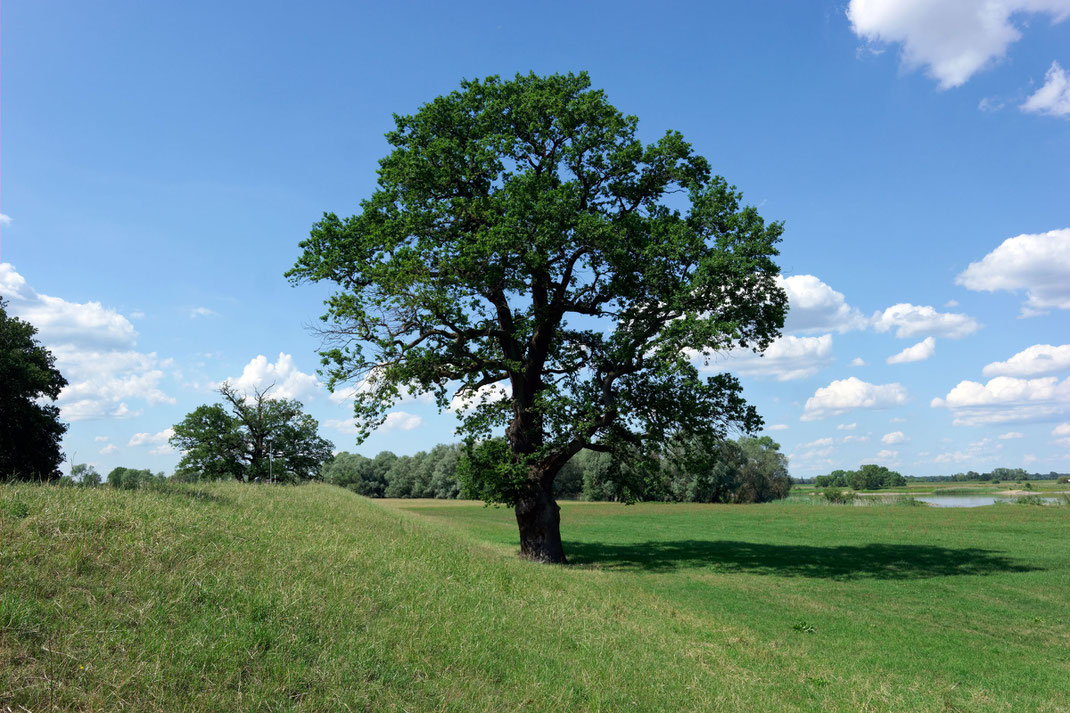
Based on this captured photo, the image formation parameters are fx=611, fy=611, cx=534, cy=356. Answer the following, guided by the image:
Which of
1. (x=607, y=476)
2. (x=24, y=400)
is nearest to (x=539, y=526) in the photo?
(x=607, y=476)

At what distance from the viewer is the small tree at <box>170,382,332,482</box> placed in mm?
64250

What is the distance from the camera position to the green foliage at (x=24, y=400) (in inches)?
1439

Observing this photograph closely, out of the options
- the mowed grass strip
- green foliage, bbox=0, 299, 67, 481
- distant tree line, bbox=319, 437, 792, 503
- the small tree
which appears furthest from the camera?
distant tree line, bbox=319, 437, 792, 503

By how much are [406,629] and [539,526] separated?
671 inches

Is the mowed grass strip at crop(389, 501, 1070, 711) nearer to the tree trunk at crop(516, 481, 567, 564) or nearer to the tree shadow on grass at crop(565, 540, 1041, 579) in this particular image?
the tree shadow on grass at crop(565, 540, 1041, 579)

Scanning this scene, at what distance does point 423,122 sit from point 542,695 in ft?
78.2

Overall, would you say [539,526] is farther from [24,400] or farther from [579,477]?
[579,477]

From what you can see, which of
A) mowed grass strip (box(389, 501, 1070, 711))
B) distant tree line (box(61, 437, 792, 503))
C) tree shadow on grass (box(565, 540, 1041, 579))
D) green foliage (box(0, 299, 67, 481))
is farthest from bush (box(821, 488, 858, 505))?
green foliage (box(0, 299, 67, 481))

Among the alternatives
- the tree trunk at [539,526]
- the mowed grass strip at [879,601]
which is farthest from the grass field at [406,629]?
the tree trunk at [539,526]

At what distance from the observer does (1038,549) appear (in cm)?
3103

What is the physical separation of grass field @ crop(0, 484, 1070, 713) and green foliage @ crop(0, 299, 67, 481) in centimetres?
2711

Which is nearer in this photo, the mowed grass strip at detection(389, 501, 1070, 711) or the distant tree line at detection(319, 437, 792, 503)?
the mowed grass strip at detection(389, 501, 1070, 711)

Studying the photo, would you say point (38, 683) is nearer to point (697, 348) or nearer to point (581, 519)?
point (697, 348)

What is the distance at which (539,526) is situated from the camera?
2569 centimetres
